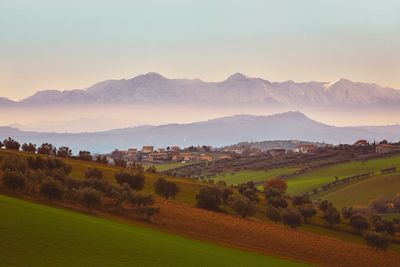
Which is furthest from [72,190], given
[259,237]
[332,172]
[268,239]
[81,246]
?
[332,172]

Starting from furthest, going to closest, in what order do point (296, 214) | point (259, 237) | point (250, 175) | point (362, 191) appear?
point (250, 175)
point (362, 191)
point (296, 214)
point (259, 237)

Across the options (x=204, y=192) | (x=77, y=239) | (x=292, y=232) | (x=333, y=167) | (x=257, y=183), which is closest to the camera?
(x=77, y=239)

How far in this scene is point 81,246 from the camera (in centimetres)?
2939

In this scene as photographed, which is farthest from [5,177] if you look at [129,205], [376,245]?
[376,245]

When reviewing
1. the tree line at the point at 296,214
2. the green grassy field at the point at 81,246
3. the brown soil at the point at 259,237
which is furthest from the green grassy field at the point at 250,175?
the green grassy field at the point at 81,246

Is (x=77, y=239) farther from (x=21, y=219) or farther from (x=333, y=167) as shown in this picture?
(x=333, y=167)

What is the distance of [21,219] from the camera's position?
3127cm

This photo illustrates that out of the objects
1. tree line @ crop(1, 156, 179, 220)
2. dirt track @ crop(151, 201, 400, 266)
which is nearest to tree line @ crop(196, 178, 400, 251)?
dirt track @ crop(151, 201, 400, 266)

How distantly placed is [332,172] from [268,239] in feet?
321

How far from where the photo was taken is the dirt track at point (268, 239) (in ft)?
156

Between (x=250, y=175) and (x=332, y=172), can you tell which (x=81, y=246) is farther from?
(x=250, y=175)

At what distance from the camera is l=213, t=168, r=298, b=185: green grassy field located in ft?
483

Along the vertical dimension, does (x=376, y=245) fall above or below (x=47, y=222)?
below

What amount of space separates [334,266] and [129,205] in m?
19.9
